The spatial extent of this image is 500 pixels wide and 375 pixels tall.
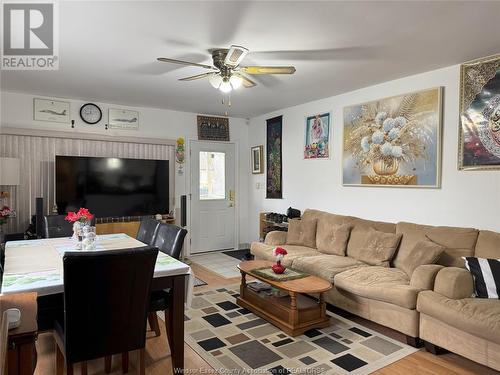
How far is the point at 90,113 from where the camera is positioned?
5039 mm

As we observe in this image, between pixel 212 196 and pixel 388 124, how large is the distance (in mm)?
3330

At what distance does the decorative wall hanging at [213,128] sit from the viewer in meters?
6.00

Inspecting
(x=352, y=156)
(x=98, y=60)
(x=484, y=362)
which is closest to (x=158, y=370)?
(x=484, y=362)

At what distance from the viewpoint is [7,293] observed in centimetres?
179

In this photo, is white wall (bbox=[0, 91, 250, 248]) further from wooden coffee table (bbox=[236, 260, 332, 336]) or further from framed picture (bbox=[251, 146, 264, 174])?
wooden coffee table (bbox=[236, 260, 332, 336])

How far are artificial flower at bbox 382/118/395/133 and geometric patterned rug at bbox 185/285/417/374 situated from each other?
221 cm

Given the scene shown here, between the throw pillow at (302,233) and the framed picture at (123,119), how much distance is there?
2.90 metres

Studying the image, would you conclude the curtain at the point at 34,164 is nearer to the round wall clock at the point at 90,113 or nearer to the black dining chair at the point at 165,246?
the round wall clock at the point at 90,113

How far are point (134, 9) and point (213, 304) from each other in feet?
9.22

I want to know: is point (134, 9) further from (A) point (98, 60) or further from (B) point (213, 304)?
(B) point (213, 304)

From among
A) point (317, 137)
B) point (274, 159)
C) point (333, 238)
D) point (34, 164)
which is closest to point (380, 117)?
point (317, 137)

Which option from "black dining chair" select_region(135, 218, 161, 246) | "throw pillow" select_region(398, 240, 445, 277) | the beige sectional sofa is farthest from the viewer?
"black dining chair" select_region(135, 218, 161, 246)

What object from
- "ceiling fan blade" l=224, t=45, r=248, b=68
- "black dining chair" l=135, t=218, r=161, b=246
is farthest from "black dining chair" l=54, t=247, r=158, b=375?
"ceiling fan blade" l=224, t=45, r=248, b=68

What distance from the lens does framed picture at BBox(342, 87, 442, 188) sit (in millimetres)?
3645
